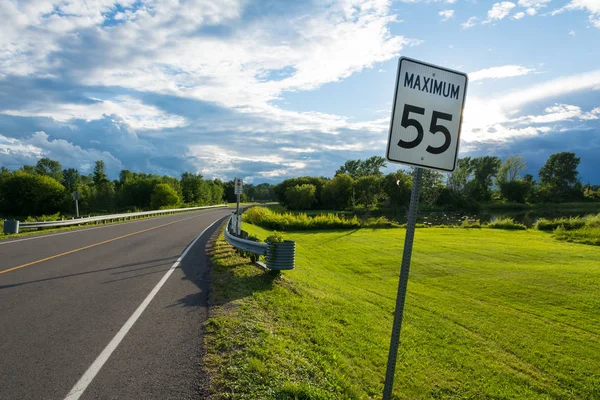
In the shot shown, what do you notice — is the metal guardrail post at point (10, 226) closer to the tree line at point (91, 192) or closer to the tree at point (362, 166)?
the tree line at point (91, 192)

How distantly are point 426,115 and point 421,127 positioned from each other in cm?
11

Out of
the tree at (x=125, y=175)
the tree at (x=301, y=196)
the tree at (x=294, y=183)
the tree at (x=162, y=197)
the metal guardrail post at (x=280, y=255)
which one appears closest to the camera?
the metal guardrail post at (x=280, y=255)

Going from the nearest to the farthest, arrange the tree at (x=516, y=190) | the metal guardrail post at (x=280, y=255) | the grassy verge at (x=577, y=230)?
the metal guardrail post at (x=280, y=255) < the grassy verge at (x=577, y=230) < the tree at (x=516, y=190)

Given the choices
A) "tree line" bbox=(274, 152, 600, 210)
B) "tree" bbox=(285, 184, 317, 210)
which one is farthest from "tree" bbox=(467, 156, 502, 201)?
"tree" bbox=(285, 184, 317, 210)

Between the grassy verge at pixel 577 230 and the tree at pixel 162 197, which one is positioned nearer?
the grassy verge at pixel 577 230

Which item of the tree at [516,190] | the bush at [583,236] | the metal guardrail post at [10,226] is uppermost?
the tree at [516,190]

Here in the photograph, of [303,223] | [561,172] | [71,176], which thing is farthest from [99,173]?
[561,172]

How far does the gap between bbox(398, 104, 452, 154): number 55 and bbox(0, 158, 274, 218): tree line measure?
7277 cm

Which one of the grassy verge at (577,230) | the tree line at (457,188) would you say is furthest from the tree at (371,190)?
the grassy verge at (577,230)

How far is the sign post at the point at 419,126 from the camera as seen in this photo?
2770 millimetres

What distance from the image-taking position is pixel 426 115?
2855 millimetres

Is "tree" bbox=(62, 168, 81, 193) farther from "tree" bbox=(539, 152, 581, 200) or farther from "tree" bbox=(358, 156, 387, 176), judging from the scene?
"tree" bbox=(539, 152, 581, 200)

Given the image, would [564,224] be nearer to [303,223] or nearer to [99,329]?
[303,223]

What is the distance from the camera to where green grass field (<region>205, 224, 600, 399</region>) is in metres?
4.34
